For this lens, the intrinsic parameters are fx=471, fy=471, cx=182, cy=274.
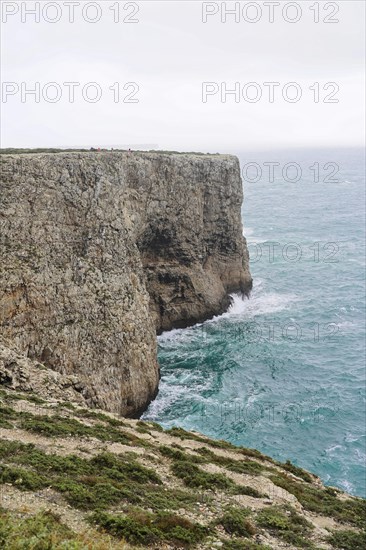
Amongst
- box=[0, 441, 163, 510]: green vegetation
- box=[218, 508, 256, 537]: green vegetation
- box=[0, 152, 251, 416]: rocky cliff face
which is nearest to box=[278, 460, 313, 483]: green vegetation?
box=[218, 508, 256, 537]: green vegetation

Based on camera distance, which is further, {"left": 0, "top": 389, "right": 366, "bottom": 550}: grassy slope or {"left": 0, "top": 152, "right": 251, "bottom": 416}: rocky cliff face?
{"left": 0, "top": 152, "right": 251, "bottom": 416}: rocky cliff face

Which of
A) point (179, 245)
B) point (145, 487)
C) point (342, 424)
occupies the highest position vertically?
point (179, 245)

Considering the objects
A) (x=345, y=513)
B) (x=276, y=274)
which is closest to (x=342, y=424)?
(x=345, y=513)

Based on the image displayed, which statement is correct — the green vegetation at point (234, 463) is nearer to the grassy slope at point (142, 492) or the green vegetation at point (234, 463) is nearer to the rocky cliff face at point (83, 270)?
the grassy slope at point (142, 492)

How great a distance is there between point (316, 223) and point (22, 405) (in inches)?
4319

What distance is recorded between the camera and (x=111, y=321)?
4184cm

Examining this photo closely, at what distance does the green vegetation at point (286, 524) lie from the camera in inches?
723

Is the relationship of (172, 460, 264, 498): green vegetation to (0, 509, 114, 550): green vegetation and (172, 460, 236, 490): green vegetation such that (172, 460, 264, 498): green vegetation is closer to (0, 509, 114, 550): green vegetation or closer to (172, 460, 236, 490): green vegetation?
(172, 460, 236, 490): green vegetation

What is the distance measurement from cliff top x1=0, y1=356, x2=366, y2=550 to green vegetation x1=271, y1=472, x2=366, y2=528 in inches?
3.2

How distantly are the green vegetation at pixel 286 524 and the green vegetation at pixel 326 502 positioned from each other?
2.19 meters

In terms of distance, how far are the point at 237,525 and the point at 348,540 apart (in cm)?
524

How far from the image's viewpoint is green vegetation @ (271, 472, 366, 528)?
22.4 metres

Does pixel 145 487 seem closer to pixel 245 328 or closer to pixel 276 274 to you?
pixel 245 328

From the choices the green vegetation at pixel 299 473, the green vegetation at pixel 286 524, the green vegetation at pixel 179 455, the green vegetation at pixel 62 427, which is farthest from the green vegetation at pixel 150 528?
the green vegetation at pixel 299 473
